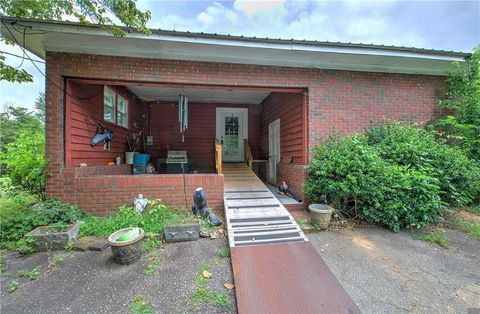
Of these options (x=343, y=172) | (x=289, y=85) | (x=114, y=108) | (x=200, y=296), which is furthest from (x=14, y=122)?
(x=343, y=172)

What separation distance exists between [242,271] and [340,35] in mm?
7447

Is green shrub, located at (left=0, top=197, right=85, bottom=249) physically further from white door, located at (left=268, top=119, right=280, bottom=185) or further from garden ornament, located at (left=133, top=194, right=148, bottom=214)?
white door, located at (left=268, top=119, right=280, bottom=185)

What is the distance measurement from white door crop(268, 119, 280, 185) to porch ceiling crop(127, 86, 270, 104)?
1.25m

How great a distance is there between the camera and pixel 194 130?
8.48 meters

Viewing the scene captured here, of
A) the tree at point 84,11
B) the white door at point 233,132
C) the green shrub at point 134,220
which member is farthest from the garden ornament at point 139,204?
the white door at point 233,132

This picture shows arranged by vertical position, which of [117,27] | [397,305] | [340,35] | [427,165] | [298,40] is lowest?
[397,305]

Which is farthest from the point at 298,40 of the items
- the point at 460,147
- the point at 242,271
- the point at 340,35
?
the point at 460,147

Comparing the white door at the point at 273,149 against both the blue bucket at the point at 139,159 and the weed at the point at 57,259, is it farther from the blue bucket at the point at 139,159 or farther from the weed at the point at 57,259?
the weed at the point at 57,259

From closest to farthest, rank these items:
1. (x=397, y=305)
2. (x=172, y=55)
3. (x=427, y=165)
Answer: (x=397, y=305) → (x=427, y=165) → (x=172, y=55)

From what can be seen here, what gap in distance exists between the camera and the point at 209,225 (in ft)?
12.8

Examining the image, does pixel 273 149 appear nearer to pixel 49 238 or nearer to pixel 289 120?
pixel 289 120

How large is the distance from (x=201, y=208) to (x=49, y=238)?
95.8 inches

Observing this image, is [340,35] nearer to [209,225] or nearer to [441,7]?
[441,7]

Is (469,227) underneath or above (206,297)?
above
